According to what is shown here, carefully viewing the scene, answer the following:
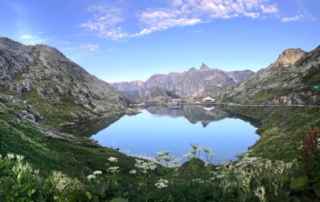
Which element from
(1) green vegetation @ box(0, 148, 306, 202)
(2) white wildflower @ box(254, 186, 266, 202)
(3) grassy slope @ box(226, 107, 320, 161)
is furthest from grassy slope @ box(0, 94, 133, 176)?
(3) grassy slope @ box(226, 107, 320, 161)

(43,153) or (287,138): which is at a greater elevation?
(287,138)

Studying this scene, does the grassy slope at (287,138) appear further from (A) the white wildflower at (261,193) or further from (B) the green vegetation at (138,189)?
(A) the white wildflower at (261,193)

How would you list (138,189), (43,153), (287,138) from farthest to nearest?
(287,138)
(43,153)
(138,189)

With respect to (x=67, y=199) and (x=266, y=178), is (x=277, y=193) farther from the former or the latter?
(x=67, y=199)

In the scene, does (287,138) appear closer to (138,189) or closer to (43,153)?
(43,153)

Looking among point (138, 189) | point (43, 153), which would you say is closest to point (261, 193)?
point (138, 189)

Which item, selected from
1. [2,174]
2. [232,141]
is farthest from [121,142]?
[2,174]

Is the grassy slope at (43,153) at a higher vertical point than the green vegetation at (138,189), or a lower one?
lower

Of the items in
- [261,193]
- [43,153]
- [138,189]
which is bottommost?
[43,153]

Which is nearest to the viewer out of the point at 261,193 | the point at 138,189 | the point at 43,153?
the point at 261,193

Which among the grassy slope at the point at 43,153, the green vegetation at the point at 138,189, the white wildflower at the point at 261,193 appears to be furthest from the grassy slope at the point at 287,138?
the grassy slope at the point at 43,153

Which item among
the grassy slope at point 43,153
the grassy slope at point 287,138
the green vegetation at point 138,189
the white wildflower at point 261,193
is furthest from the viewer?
the grassy slope at point 287,138

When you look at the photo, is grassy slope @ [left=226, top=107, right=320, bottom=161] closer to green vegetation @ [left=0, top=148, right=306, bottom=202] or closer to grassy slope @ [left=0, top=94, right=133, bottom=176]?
green vegetation @ [left=0, top=148, right=306, bottom=202]

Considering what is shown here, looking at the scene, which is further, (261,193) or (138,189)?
(138,189)
